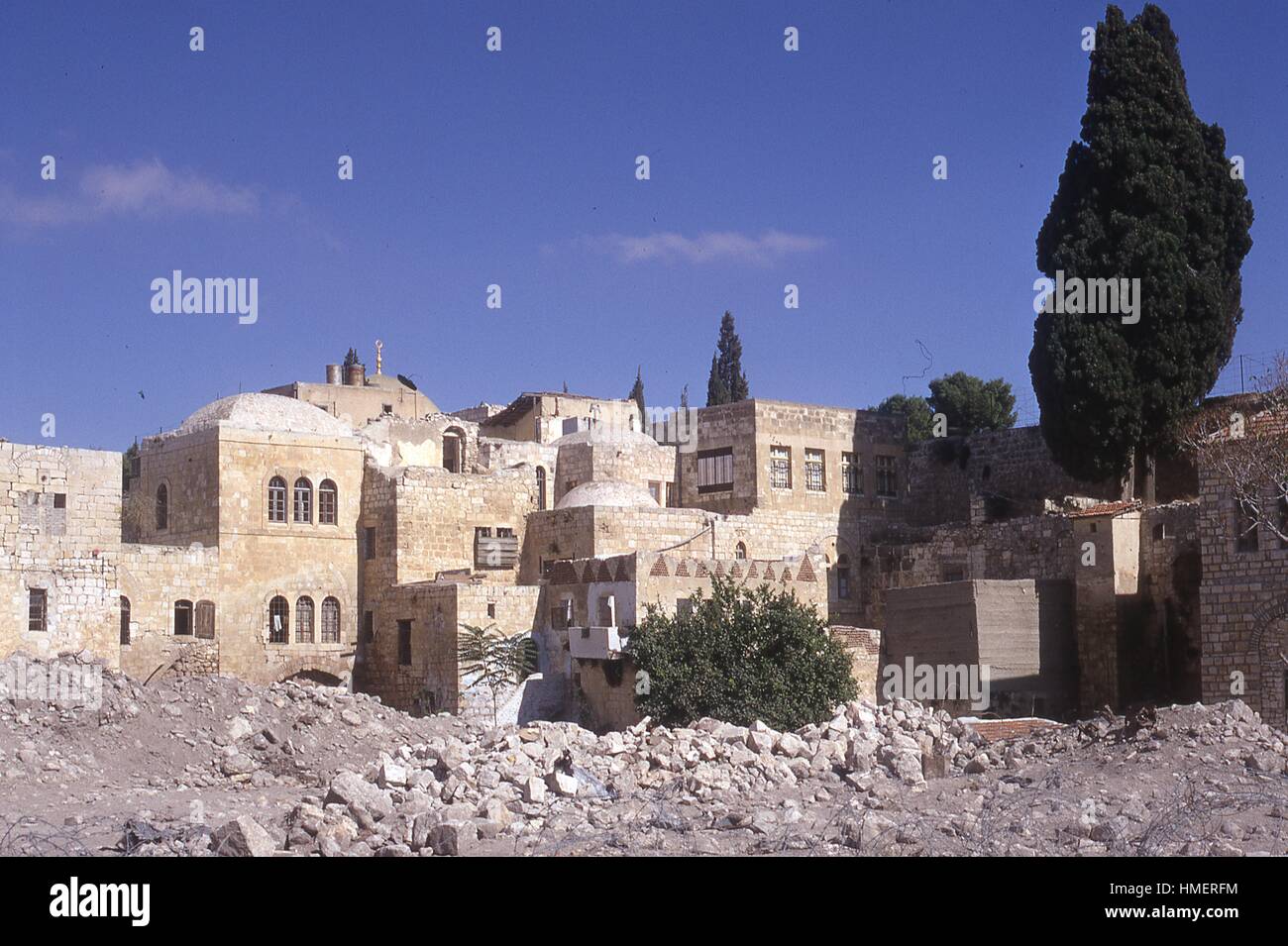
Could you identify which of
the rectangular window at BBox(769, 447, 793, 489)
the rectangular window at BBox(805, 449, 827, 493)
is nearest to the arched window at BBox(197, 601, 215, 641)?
the rectangular window at BBox(769, 447, 793, 489)

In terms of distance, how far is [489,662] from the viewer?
34438mm

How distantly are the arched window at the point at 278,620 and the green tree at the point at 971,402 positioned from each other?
100.0 ft

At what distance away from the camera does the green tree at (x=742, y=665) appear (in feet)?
101

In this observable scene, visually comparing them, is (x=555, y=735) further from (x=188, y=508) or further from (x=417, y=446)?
(x=417, y=446)

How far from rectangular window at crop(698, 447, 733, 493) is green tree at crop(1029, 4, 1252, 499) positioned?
8278 mm

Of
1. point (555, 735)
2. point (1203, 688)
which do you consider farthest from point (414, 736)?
point (1203, 688)

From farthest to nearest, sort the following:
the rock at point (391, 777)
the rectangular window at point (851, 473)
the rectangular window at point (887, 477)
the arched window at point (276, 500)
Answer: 1. the rectangular window at point (887, 477)
2. the rectangular window at point (851, 473)
3. the arched window at point (276, 500)
4. the rock at point (391, 777)

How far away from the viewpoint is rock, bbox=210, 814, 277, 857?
19.3 m

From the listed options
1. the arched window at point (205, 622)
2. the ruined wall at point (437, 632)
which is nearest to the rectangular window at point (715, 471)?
the ruined wall at point (437, 632)

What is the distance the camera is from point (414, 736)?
32.0m

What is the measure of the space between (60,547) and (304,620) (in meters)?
6.23

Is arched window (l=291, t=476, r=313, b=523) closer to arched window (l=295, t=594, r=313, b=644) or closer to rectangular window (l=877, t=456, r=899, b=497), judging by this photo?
arched window (l=295, t=594, r=313, b=644)


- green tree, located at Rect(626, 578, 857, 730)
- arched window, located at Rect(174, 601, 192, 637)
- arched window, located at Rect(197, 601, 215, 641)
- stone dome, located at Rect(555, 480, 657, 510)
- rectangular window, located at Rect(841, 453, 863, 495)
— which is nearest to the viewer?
green tree, located at Rect(626, 578, 857, 730)

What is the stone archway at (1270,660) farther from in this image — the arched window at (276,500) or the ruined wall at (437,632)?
the arched window at (276,500)
